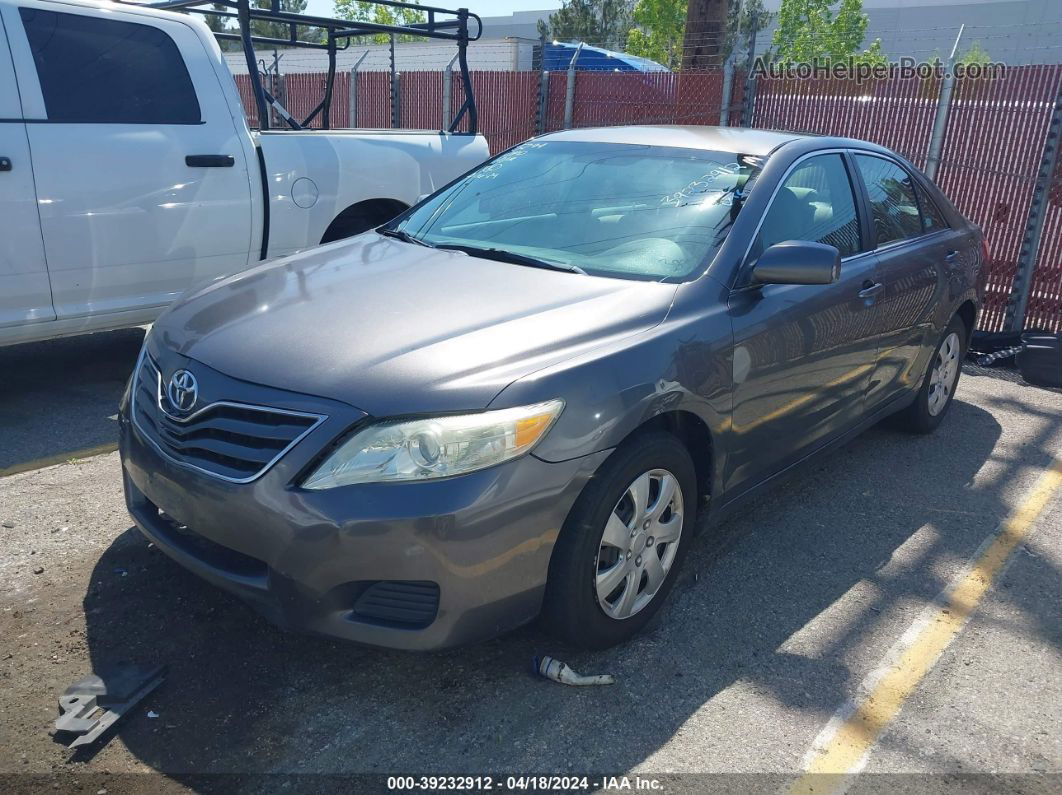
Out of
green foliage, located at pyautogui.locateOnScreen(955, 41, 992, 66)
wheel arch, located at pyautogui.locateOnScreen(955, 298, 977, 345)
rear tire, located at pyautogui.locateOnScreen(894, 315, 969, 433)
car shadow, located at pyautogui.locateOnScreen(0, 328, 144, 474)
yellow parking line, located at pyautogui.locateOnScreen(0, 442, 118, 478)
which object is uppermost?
green foliage, located at pyautogui.locateOnScreen(955, 41, 992, 66)

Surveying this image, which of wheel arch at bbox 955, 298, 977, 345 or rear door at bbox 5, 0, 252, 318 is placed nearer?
rear door at bbox 5, 0, 252, 318

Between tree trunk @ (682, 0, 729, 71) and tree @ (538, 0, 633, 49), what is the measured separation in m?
28.0

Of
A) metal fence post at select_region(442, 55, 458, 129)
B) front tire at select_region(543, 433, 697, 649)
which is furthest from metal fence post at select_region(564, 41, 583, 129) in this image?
front tire at select_region(543, 433, 697, 649)

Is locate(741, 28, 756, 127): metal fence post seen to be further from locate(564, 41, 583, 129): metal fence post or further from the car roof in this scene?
the car roof

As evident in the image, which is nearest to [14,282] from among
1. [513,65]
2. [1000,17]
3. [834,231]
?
[834,231]

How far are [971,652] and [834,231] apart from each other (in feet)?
6.17

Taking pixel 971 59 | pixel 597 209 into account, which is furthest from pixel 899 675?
pixel 971 59

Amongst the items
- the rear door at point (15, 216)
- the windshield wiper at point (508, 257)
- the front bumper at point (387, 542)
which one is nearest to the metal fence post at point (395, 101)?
the rear door at point (15, 216)

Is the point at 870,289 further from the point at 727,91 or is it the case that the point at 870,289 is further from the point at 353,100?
the point at 353,100

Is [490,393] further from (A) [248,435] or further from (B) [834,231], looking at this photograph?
(B) [834,231]

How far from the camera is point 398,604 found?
2633 millimetres

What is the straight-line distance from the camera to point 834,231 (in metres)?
4.19

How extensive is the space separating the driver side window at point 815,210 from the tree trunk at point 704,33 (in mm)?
8284

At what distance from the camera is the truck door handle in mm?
5238
